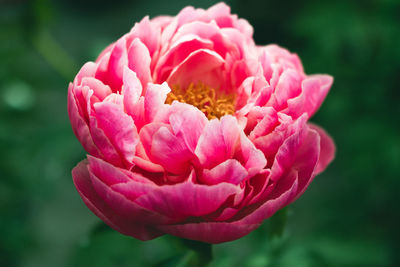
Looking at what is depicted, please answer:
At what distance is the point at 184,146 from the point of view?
500 mm

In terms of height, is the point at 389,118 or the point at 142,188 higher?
the point at 142,188

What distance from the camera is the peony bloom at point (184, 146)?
1.59ft

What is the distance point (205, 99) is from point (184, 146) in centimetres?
18

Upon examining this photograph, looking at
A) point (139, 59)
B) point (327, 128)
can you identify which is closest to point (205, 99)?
point (139, 59)

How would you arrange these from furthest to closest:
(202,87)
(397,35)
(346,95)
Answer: (346,95) < (397,35) < (202,87)

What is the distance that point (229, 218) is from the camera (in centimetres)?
51

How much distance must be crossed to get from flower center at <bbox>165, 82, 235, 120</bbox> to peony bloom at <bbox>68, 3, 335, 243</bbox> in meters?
0.06

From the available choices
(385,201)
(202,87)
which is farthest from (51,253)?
(202,87)

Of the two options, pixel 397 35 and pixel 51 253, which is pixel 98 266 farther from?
pixel 51 253

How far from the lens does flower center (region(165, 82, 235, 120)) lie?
66 cm

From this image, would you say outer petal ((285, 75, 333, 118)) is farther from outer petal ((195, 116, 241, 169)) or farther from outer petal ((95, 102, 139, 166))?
outer petal ((95, 102, 139, 166))

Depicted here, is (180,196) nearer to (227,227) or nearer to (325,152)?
(227,227)

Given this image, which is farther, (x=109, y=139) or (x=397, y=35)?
(x=397, y=35)

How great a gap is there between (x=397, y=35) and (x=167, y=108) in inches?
30.9
